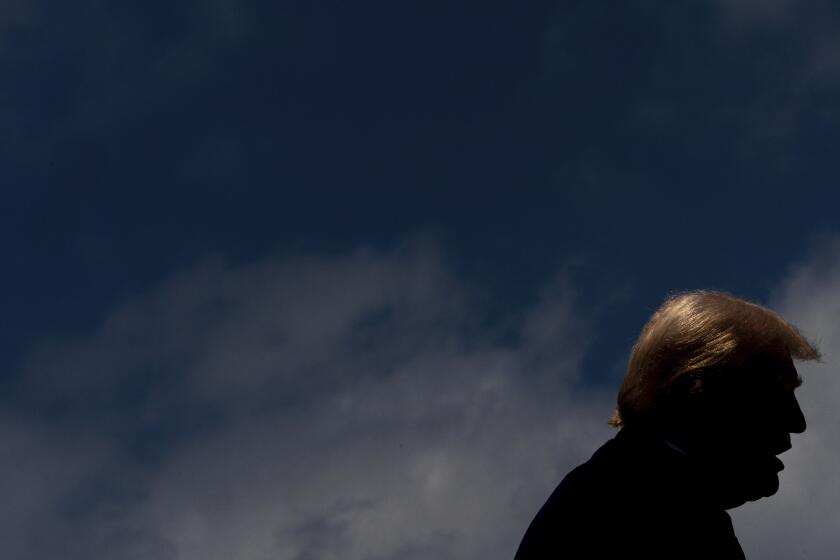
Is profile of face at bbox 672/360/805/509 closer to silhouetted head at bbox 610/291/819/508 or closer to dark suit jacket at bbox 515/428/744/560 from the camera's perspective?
silhouetted head at bbox 610/291/819/508

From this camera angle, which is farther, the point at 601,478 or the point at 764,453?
the point at 764,453

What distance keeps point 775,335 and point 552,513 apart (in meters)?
1.44

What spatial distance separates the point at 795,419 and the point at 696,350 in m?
0.65

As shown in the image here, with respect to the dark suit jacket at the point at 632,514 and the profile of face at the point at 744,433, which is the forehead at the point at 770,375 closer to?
the profile of face at the point at 744,433

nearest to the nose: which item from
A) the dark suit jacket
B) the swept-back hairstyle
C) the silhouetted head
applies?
the silhouetted head

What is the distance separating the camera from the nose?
5105 millimetres

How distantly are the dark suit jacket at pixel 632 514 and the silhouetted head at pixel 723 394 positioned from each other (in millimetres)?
151

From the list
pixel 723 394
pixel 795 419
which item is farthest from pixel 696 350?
pixel 795 419

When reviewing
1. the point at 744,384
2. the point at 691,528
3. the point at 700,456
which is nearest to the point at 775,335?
the point at 744,384

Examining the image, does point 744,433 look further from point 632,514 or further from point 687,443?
point 632,514

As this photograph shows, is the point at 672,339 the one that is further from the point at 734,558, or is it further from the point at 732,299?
the point at 734,558

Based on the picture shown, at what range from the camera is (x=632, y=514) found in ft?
15.1

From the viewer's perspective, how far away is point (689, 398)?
16.2 feet

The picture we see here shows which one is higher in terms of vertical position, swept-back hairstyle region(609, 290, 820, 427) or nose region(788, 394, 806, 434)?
swept-back hairstyle region(609, 290, 820, 427)
